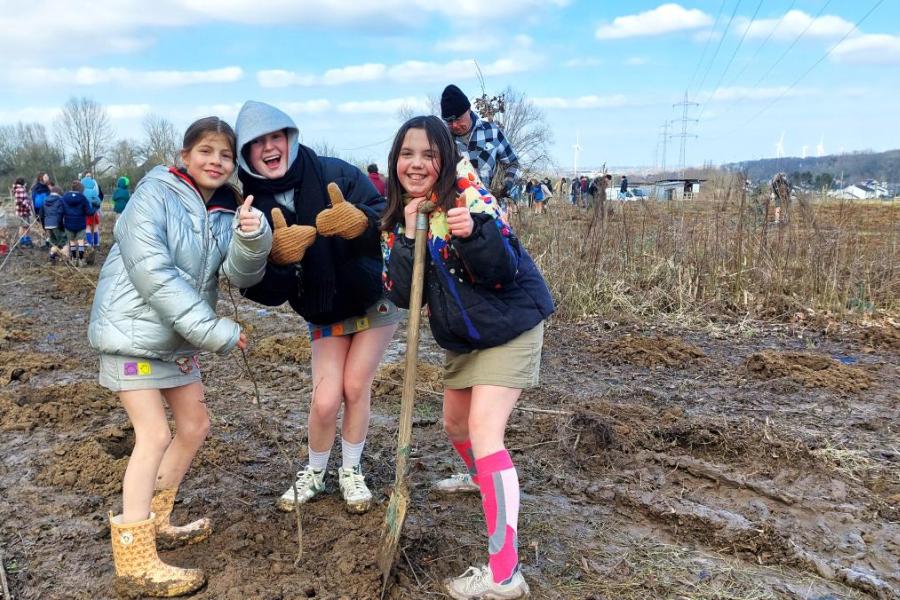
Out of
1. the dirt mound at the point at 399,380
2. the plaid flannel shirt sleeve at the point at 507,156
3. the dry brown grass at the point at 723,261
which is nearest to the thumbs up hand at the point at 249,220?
the dirt mound at the point at 399,380

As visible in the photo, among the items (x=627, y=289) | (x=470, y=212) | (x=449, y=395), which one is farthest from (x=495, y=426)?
(x=627, y=289)

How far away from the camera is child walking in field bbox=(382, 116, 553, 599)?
2.42 metres

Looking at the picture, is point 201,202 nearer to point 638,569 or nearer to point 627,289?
point 638,569

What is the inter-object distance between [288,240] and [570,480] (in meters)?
2.07

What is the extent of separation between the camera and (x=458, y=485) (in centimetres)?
349

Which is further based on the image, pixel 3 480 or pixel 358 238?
pixel 3 480

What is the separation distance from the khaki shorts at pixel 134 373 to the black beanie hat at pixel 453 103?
3187 millimetres

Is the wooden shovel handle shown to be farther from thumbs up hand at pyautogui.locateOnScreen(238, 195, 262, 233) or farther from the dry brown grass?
the dry brown grass

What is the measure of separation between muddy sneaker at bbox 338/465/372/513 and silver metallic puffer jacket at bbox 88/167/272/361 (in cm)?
105

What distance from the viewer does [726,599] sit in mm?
2596

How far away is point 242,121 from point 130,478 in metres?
1.40

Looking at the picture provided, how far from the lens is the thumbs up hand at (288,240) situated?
8.71 feet

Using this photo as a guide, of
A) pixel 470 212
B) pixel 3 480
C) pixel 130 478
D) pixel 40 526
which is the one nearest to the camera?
pixel 470 212

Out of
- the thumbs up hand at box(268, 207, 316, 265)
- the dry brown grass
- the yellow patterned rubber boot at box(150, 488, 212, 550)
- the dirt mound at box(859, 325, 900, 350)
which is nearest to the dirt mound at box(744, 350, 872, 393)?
the dirt mound at box(859, 325, 900, 350)
